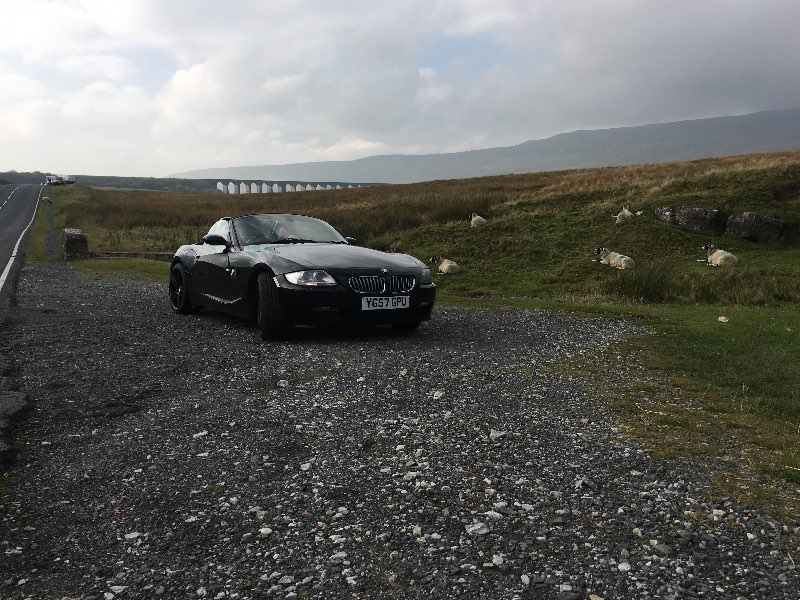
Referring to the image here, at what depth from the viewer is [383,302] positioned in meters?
8.27

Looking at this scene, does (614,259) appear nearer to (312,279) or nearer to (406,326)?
(406,326)

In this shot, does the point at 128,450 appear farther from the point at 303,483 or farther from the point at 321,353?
the point at 321,353

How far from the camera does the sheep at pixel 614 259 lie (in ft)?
70.3

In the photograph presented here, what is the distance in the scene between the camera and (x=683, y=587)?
2.86 metres

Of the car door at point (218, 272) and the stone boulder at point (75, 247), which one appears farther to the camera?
the stone boulder at point (75, 247)

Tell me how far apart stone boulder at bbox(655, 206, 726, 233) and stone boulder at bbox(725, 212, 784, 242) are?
0.88 m

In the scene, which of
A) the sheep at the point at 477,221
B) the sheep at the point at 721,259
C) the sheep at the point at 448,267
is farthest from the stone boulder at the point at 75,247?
the sheep at the point at 721,259

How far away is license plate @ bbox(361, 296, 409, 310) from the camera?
26.7 ft

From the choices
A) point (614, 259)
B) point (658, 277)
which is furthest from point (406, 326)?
point (614, 259)

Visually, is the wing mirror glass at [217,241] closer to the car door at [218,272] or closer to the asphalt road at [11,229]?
the car door at [218,272]

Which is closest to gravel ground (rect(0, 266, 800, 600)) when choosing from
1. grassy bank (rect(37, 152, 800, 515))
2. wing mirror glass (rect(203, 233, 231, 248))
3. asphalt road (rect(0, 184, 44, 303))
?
grassy bank (rect(37, 152, 800, 515))

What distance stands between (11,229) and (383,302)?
120 feet

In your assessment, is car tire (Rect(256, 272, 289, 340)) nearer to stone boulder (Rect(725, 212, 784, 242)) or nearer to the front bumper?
the front bumper

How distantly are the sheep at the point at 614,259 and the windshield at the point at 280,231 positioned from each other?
13.8 meters
